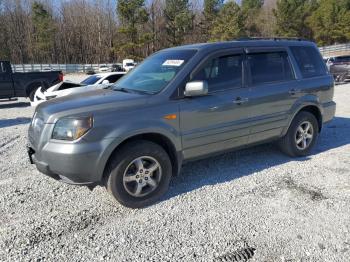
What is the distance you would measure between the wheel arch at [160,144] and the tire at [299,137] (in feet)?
7.04

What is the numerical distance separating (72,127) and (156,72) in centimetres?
152

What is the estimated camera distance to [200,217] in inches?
146

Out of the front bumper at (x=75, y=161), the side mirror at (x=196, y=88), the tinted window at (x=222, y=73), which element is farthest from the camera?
the tinted window at (x=222, y=73)

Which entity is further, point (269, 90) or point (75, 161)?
point (269, 90)

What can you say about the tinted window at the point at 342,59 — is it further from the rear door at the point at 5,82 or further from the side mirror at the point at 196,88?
the side mirror at the point at 196,88

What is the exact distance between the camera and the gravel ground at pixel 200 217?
3.13m

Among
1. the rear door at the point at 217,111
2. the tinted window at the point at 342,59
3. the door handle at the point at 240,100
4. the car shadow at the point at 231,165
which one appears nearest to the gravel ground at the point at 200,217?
the car shadow at the point at 231,165

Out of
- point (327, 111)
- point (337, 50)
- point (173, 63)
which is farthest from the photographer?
point (337, 50)

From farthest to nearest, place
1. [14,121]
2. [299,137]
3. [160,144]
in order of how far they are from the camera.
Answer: [14,121] → [299,137] → [160,144]

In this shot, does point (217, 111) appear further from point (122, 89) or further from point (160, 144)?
Result: point (122, 89)

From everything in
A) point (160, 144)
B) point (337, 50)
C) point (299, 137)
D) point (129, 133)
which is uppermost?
point (337, 50)

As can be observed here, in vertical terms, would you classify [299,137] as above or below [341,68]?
below

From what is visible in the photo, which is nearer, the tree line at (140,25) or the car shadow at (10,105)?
the car shadow at (10,105)

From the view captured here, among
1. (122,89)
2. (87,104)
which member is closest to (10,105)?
(122,89)
